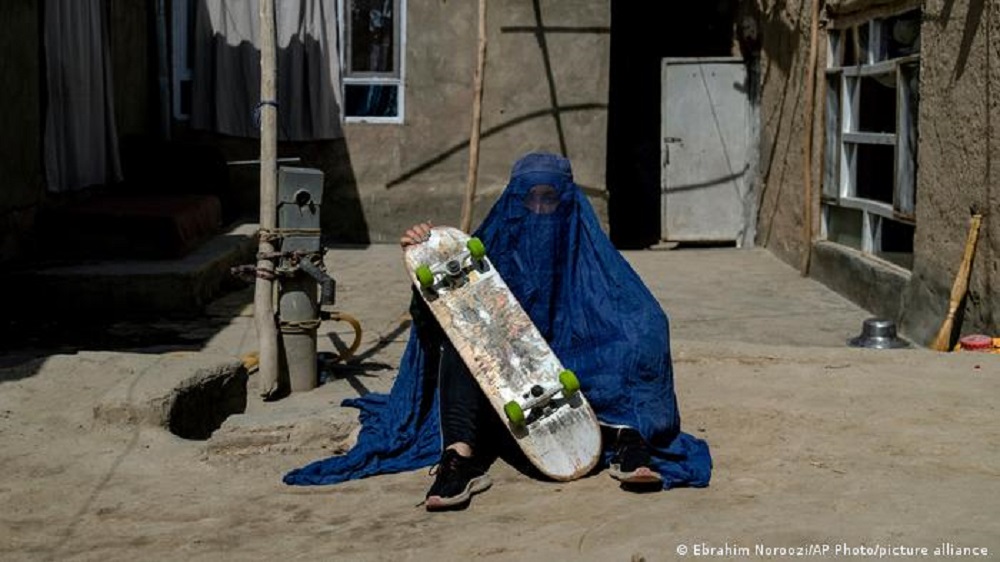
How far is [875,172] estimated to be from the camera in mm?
10570

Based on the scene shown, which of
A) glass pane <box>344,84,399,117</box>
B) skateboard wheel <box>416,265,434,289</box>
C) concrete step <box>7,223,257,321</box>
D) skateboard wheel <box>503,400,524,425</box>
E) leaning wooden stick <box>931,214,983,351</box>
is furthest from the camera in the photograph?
glass pane <box>344,84,399,117</box>

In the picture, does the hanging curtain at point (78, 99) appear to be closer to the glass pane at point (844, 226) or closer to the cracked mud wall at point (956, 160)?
the glass pane at point (844, 226)

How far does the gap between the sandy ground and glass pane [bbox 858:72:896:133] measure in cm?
→ 380

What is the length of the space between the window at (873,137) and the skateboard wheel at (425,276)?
17.0 feet

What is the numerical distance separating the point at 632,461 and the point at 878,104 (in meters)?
6.49

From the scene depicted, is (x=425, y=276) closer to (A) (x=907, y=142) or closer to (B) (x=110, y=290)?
(B) (x=110, y=290)

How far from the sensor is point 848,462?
15.6ft

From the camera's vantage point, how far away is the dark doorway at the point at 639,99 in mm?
16625

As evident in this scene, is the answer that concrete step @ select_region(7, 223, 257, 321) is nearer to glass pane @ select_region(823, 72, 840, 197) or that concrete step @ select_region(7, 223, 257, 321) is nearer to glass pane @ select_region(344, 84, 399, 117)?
glass pane @ select_region(344, 84, 399, 117)

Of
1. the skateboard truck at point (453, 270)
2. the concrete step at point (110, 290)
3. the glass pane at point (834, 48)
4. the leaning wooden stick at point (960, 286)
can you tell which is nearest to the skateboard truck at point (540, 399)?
the skateboard truck at point (453, 270)

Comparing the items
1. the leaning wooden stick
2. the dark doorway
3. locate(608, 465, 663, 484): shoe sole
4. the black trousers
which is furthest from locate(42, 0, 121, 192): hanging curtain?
the dark doorway

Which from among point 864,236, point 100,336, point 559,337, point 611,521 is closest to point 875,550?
point 611,521

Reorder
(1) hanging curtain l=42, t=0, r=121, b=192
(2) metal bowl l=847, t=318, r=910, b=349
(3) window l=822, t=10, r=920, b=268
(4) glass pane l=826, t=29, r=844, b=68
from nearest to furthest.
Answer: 1. (2) metal bowl l=847, t=318, r=910, b=349
2. (3) window l=822, t=10, r=920, b=268
3. (1) hanging curtain l=42, t=0, r=121, b=192
4. (4) glass pane l=826, t=29, r=844, b=68

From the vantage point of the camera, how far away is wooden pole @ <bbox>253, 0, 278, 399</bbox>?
6453 millimetres
